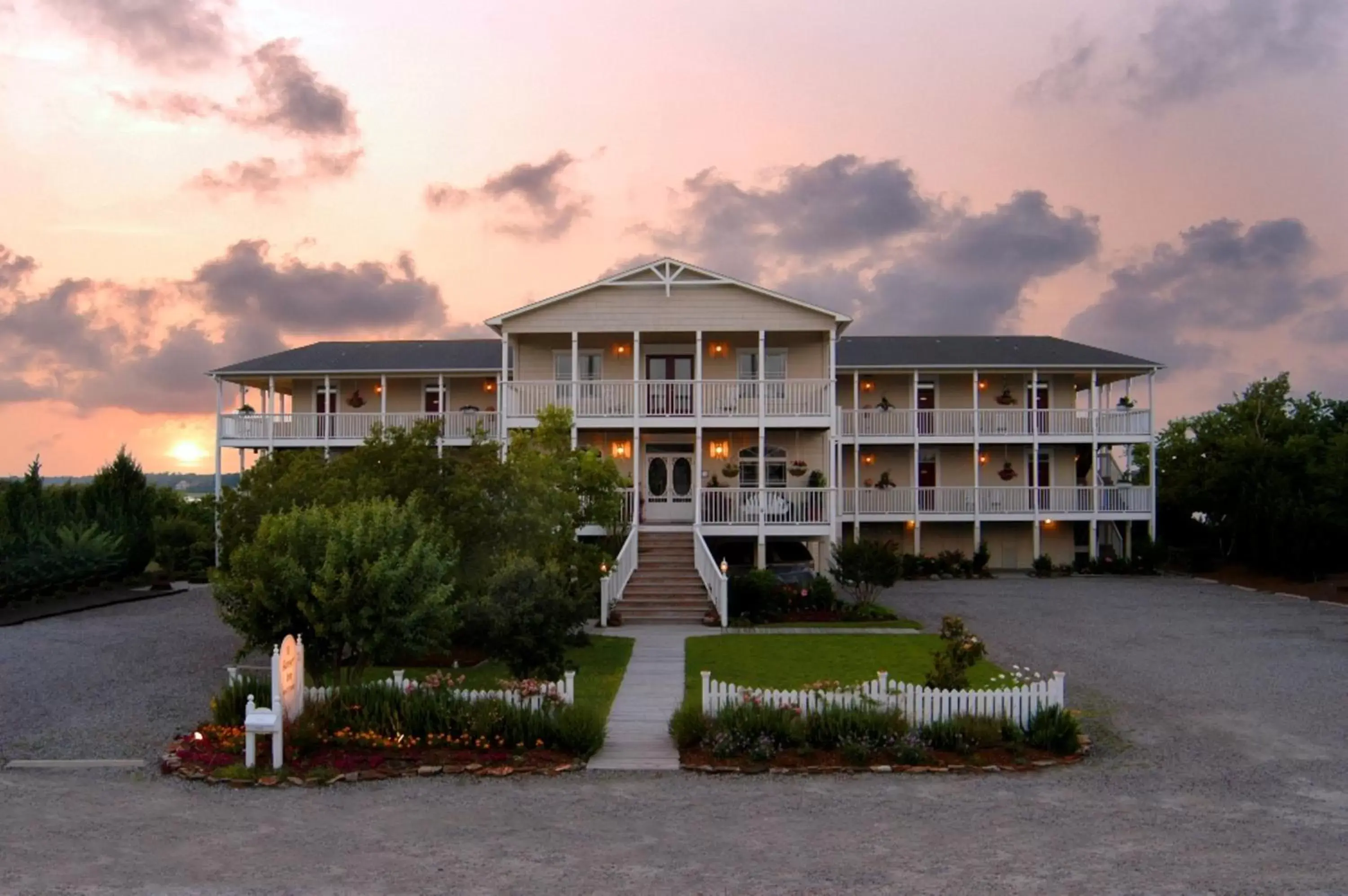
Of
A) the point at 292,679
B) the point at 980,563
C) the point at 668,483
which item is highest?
the point at 668,483

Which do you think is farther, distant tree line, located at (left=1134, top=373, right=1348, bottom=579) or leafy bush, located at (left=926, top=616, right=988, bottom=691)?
distant tree line, located at (left=1134, top=373, right=1348, bottom=579)

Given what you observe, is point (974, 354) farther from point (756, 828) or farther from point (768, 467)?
point (756, 828)

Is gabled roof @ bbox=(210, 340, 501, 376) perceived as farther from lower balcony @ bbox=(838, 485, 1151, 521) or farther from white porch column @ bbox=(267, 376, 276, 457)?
lower balcony @ bbox=(838, 485, 1151, 521)

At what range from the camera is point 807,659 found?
62.5 ft

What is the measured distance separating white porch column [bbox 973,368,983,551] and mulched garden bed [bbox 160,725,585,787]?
26.9m

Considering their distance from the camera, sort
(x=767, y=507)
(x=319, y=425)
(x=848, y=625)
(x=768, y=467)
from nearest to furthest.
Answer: (x=848, y=625) < (x=767, y=507) < (x=768, y=467) < (x=319, y=425)

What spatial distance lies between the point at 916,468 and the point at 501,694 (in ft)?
85.7

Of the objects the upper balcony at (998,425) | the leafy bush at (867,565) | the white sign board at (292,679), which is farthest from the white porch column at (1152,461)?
the white sign board at (292,679)

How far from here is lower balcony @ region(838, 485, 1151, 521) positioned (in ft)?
120

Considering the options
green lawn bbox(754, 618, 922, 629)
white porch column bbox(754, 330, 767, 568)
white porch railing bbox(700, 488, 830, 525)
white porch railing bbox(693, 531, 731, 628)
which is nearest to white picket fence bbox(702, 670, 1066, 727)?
white porch railing bbox(693, 531, 731, 628)

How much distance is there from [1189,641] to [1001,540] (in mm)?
17613

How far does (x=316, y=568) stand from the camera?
46.4ft

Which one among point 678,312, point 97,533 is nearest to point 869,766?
point 678,312

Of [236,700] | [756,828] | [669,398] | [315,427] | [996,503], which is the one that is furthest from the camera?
[996,503]
